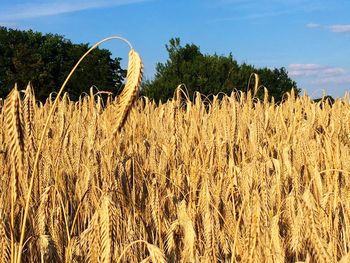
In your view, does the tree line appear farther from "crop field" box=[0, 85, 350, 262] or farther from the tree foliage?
"crop field" box=[0, 85, 350, 262]

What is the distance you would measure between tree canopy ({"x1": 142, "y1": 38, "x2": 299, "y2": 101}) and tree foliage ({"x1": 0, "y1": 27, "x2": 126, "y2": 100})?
1.15 metres

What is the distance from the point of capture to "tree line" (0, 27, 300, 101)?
1441cm

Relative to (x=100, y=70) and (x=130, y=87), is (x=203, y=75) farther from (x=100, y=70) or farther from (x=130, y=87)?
(x=130, y=87)

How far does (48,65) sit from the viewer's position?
15.3m

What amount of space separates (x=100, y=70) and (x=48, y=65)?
165cm

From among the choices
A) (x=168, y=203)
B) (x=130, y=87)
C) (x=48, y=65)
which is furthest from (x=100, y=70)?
(x=130, y=87)

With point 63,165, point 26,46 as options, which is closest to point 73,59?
point 26,46

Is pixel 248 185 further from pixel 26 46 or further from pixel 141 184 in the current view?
pixel 26 46

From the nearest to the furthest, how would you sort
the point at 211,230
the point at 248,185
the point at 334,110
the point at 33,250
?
the point at 211,230, the point at 33,250, the point at 248,185, the point at 334,110

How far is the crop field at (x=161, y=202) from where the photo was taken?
1.26 metres

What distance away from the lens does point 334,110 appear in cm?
454

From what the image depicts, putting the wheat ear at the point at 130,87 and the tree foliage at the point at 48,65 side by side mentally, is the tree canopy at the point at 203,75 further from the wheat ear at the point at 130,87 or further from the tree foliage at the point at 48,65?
the wheat ear at the point at 130,87

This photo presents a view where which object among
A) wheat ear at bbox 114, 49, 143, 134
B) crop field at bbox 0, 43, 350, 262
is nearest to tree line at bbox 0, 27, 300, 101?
crop field at bbox 0, 43, 350, 262

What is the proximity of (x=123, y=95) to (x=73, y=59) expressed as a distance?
16090 millimetres
